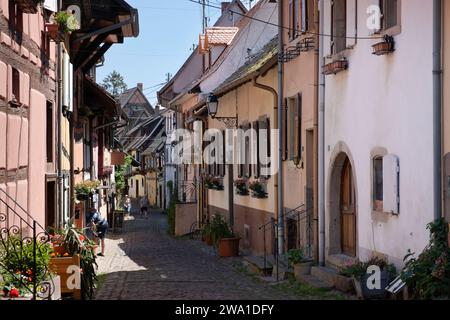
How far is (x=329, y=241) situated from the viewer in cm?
1530

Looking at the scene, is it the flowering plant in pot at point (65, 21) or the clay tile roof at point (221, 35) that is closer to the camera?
the flowering plant in pot at point (65, 21)

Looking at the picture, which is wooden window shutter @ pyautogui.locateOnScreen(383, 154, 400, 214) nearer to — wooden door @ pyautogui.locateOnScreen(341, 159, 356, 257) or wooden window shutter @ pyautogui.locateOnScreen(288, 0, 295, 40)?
wooden door @ pyautogui.locateOnScreen(341, 159, 356, 257)

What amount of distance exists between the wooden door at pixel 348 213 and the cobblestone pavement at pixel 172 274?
1.51 meters

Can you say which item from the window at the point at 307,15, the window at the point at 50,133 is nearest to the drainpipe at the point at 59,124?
the window at the point at 50,133

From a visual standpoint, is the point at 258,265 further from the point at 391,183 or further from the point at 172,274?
the point at 391,183

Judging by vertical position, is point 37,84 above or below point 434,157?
above

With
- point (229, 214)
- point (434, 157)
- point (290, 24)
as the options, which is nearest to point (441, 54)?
point (434, 157)

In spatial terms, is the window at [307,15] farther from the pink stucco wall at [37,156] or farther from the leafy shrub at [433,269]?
the leafy shrub at [433,269]

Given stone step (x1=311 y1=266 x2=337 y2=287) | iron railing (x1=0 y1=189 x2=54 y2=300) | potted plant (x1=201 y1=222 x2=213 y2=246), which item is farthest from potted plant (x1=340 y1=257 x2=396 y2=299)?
potted plant (x1=201 y1=222 x2=213 y2=246)

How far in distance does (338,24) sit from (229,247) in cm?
913

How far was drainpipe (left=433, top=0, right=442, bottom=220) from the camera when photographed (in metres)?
10.3

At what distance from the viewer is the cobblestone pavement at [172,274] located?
551 inches
